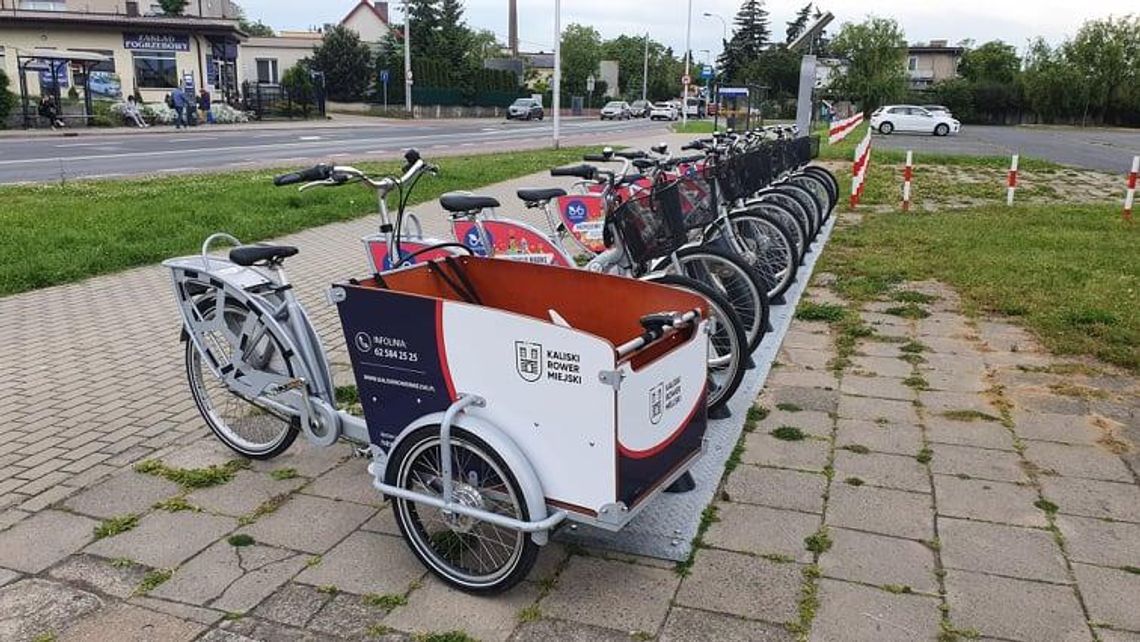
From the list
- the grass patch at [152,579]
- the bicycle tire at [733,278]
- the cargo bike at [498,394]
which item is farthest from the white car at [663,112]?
the grass patch at [152,579]

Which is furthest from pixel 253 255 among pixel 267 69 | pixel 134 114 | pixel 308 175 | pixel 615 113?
pixel 267 69

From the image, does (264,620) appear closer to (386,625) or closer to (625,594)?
(386,625)

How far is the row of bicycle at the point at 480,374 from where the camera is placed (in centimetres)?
282

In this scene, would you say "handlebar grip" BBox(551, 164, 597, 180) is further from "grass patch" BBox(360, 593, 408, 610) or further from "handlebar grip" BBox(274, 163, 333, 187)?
"grass patch" BBox(360, 593, 408, 610)

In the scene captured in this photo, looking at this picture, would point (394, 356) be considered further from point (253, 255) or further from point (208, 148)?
point (208, 148)

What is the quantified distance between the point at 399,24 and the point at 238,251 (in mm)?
69450

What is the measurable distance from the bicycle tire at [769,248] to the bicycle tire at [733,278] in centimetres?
149

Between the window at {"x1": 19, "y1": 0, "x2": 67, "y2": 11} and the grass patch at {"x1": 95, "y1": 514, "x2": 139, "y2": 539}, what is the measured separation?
53.2m

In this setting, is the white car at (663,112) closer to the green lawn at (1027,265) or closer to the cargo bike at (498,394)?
the green lawn at (1027,265)

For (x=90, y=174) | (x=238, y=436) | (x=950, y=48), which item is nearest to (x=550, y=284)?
(x=238, y=436)

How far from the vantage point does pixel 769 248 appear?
22.3ft

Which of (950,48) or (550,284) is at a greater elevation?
(950,48)

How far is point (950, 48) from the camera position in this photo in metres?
88.4

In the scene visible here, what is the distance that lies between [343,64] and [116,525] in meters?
56.7
